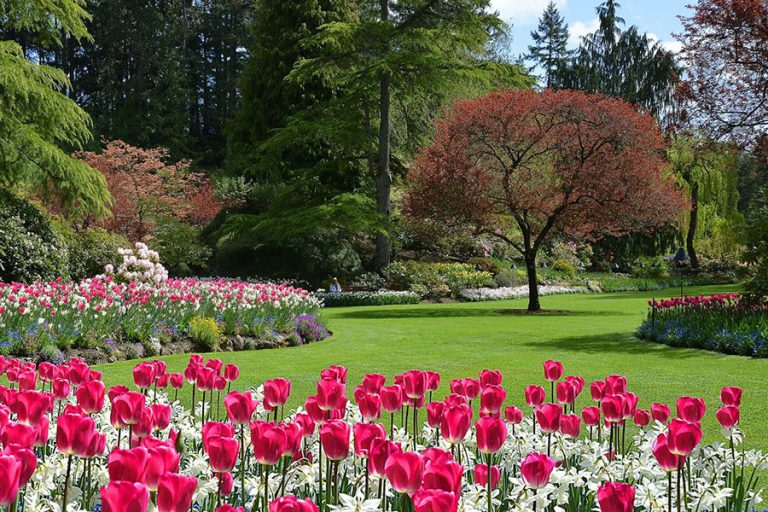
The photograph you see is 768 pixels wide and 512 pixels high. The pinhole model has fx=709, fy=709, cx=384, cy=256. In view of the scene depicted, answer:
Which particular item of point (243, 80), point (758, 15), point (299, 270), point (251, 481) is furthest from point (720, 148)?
point (243, 80)

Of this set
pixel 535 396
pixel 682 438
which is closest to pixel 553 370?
pixel 535 396

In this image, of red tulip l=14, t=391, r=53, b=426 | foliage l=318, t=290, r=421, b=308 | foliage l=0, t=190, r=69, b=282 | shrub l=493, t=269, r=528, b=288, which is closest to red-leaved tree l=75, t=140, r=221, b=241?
foliage l=318, t=290, r=421, b=308

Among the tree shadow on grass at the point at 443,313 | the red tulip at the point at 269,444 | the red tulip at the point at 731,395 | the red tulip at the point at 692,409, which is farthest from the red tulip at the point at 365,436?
the tree shadow on grass at the point at 443,313

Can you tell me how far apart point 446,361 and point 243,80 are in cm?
2494

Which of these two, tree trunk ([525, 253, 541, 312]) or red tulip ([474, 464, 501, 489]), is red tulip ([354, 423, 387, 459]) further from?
tree trunk ([525, 253, 541, 312])

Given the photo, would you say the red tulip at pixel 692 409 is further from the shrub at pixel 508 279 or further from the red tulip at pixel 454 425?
the shrub at pixel 508 279

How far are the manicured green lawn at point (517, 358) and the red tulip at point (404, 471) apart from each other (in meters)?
4.15

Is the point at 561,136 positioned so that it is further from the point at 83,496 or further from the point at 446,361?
the point at 83,496

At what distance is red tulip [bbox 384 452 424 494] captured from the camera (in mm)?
1564

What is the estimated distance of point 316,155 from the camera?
94.1 ft

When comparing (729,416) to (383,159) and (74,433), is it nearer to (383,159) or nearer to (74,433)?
(74,433)

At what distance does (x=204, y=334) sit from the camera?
32.4 feet

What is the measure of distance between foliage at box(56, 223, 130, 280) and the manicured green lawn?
19.9 feet

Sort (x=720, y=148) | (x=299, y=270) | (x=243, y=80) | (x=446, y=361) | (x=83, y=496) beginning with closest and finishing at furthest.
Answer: (x=83, y=496) < (x=446, y=361) < (x=720, y=148) < (x=299, y=270) < (x=243, y=80)
